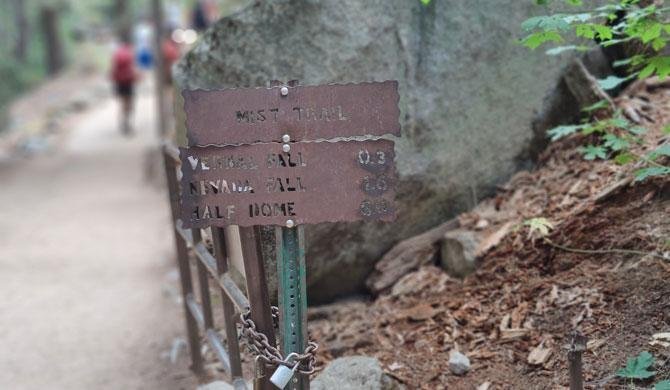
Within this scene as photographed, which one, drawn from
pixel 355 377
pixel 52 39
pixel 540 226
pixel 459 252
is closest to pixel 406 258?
pixel 459 252

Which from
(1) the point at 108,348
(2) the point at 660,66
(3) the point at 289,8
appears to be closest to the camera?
(2) the point at 660,66

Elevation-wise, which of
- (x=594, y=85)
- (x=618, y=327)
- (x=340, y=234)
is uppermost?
(x=594, y=85)

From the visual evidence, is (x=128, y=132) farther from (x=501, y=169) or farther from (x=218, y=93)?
(x=218, y=93)

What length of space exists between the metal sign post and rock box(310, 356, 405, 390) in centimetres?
71

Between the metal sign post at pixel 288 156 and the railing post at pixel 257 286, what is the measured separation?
199mm

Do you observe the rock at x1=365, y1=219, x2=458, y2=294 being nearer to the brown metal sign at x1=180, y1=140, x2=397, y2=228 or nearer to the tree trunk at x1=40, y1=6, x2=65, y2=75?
the brown metal sign at x1=180, y1=140, x2=397, y2=228

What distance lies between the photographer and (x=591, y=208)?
4008mm

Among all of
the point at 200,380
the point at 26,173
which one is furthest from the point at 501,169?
the point at 26,173

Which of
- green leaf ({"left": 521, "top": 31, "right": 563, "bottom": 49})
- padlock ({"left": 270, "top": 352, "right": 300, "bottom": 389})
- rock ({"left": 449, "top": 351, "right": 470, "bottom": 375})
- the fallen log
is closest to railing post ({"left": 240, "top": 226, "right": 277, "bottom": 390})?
padlock ({"left": 270, "top": 352, "right": 300, "bottom": 389})

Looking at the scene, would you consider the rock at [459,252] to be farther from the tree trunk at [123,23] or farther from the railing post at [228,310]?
the tree trunk at [123,23]

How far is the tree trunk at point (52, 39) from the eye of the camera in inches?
966

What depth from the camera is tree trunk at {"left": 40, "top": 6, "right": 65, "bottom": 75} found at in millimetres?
24547

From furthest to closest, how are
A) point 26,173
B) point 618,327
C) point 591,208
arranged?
point 26,173
point 591,208
point 618,327

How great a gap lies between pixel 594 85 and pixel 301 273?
105 inches
